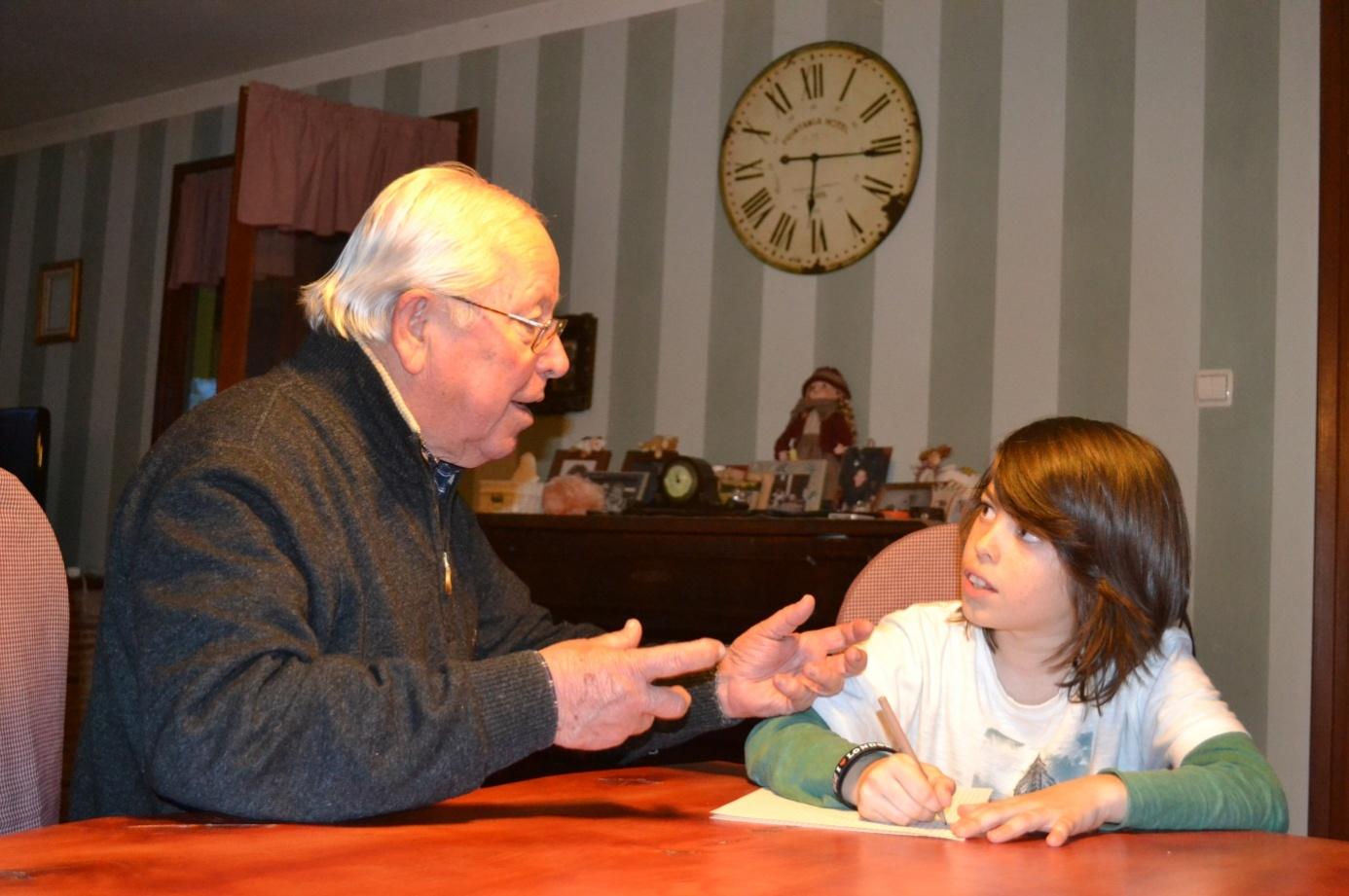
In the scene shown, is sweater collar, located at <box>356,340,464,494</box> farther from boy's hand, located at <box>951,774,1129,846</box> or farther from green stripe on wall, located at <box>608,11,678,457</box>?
green stripe on wall, located at <box>608,11,678,457</box>

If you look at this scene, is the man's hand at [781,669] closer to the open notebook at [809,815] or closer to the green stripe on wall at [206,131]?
the open notebook at [809,815]

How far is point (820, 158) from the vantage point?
168 inches

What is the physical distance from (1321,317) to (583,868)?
301 cm

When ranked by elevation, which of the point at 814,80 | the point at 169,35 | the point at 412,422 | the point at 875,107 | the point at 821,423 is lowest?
the point at 412,422

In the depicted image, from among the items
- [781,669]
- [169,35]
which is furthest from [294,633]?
[169,35]

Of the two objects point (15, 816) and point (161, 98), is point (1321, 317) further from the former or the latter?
point (161, 98)

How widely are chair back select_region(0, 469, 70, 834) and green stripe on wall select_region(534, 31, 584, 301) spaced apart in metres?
3.52

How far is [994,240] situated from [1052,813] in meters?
2.96

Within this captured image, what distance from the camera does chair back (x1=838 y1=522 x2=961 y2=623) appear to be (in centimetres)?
190

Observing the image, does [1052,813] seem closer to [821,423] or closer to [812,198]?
[821,423]

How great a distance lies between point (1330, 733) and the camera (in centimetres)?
333

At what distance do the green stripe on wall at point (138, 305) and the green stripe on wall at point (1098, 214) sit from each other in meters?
4.21

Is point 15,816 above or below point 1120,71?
below

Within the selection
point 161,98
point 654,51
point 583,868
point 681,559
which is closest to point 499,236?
point 583,868
